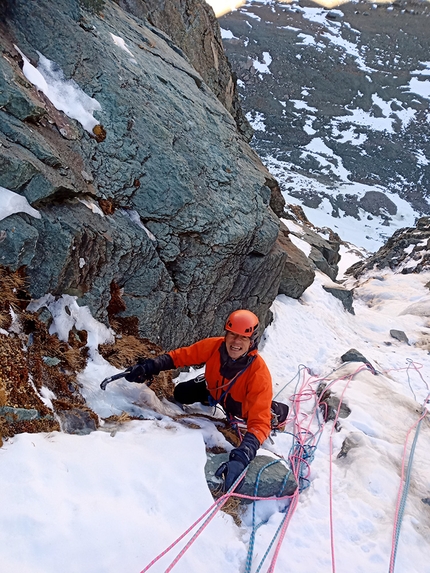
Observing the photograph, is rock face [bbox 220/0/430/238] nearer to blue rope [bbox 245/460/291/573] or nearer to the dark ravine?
the dark ravine

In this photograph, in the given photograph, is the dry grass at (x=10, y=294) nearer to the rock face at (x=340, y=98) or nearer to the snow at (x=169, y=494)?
Result: the snow at (x=169, y=494)

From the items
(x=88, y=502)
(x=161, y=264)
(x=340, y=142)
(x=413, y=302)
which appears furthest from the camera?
(x=340, y=142)

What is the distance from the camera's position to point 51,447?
3.07 metres

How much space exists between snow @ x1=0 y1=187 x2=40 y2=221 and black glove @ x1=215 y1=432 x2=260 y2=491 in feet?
10.6

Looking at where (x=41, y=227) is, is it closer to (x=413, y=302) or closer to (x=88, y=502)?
(x=88, y=502)

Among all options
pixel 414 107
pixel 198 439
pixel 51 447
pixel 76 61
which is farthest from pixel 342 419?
pixel 414 107

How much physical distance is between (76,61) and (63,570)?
5999 mm

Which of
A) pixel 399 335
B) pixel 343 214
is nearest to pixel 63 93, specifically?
pixel 399 335

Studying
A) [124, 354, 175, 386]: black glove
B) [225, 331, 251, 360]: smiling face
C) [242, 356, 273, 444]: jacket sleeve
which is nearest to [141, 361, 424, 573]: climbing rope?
[242, 356, 273, 444]: jacket sleeve

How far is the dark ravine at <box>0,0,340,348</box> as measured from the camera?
4.51m

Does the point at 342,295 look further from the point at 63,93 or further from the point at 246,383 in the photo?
the point at 63,93

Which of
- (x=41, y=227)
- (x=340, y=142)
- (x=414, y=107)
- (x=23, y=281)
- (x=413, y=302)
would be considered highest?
(x=414, y=107)

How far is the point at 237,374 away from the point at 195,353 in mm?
623

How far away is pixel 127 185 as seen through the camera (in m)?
5.76
